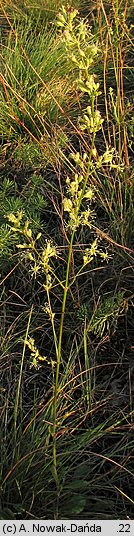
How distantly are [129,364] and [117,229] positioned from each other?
0.60 metres

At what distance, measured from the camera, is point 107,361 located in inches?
99.1

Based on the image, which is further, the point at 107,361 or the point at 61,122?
the point at 61,122

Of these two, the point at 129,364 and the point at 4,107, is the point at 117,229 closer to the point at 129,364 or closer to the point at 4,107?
the point at 129,364

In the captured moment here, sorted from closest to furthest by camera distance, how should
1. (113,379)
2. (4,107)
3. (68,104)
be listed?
(113,379) → (4,107) → (68,104)

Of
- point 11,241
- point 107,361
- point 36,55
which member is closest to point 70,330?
point 107,361

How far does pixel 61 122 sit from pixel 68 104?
6.4 inches

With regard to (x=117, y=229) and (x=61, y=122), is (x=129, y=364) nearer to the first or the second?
(x=117, y=229)

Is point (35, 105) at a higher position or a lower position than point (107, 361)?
higher

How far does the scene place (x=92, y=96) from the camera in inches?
59.3
